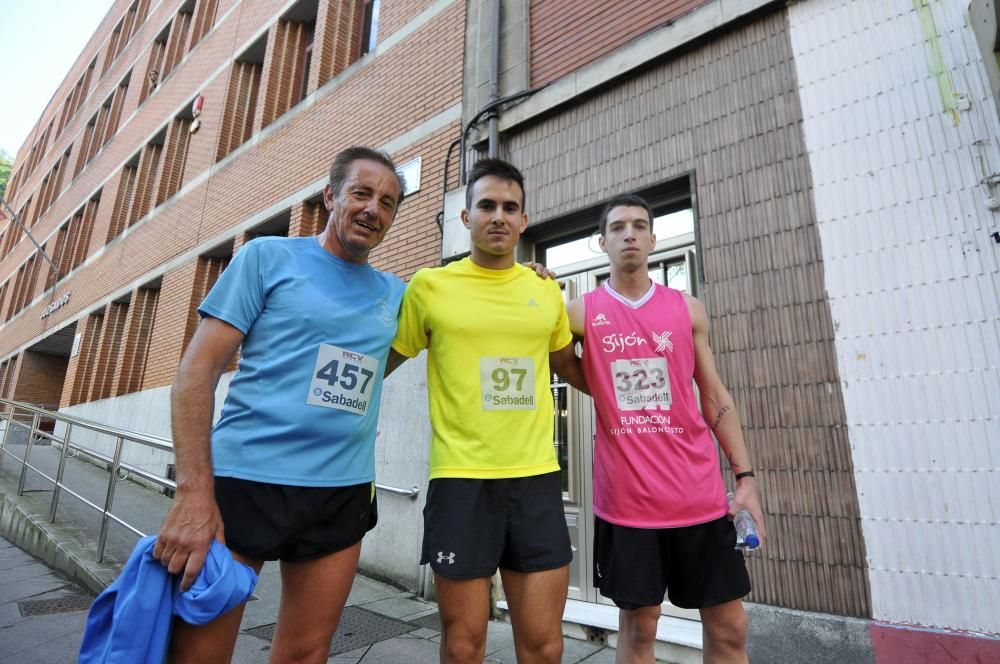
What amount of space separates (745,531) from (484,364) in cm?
113

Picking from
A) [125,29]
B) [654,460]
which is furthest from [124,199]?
[654,460]

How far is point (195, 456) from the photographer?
4.69 feet

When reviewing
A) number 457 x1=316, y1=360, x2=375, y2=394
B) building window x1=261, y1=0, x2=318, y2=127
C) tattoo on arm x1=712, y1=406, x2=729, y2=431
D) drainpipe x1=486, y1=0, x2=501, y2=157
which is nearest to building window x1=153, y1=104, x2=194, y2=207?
building window x1=261, y1=0, x2=318, y2=127

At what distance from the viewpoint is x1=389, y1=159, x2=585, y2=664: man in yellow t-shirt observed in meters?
1.68

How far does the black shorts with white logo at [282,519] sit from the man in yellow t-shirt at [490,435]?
11.8 inches

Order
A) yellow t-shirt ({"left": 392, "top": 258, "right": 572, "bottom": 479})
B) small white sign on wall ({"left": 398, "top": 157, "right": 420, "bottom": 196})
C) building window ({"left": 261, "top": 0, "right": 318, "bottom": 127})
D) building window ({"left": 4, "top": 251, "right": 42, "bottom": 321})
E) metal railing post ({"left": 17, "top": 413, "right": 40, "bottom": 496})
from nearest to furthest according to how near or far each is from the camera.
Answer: yellow t-shirt ({"left": 392, "top": 258, "right": 572, "bottom": 479}) < small white sign on wall ({"left": 398, "top": 157, "right": 420, "bottom": 196}) < metal railing post ({"left": 17, "top": 413, "right": 40, "bottom": 496}) < building window ({"left": 261, "top": 0, "right": 318, "bottom": 127}) < building window ({"left": 4, "top": 251, "right": 42, "bottom": 321})

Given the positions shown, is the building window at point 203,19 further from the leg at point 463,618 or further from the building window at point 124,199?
the leg at point 463,618

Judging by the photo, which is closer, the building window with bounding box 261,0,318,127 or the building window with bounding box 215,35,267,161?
the building window with bounding box 261,0,318,127

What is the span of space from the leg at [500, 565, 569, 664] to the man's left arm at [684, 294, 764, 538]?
79 cm

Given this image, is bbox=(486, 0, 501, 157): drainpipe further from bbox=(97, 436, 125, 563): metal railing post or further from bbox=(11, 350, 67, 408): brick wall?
bbox=(11, 350, 67, 408): brick wall

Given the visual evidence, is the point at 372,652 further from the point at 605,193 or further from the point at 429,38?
the point at 429,38

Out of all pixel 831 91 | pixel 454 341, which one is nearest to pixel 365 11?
pixel 831 91

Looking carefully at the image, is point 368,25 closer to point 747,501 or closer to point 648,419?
point 648,419

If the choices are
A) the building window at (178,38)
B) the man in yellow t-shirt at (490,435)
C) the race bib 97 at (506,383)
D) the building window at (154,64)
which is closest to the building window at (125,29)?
the building window at (154,64)
